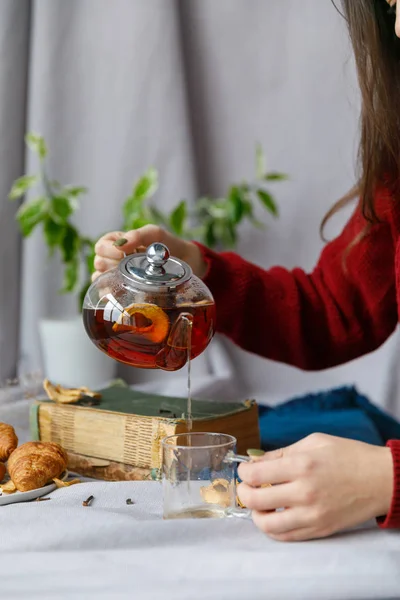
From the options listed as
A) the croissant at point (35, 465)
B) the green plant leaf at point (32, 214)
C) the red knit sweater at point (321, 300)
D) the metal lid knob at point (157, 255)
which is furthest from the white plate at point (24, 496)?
the green plant leaf at point (32, 214)

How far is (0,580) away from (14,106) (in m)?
1.64

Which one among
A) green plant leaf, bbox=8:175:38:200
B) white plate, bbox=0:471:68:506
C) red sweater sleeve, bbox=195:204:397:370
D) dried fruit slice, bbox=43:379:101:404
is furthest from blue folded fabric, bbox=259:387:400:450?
green plant leaf, bbox=8:175:38:200

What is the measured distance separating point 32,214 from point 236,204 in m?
0.52

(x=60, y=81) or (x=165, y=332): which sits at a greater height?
(x=60, y=81)

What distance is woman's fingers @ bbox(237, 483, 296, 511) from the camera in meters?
0.67

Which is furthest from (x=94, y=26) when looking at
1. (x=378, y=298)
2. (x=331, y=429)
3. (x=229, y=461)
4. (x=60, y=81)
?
(x=229, y=461)

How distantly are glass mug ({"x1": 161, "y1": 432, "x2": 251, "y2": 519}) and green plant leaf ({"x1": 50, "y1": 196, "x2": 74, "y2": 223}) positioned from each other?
1207 mm

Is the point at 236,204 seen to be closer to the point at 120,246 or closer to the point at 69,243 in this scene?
the point at 69,243

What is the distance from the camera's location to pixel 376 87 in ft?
3.88

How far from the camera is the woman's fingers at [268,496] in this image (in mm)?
667

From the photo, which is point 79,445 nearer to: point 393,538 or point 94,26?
point 393,538

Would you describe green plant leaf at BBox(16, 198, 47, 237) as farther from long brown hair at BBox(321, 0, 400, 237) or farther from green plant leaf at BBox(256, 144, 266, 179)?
long brown hair at BBox(321, 0, 400, 237)

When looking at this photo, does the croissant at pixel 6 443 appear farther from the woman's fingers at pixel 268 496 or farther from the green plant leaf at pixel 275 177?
the green plant leaf at pixel 275 177

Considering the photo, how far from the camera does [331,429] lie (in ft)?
4.11
